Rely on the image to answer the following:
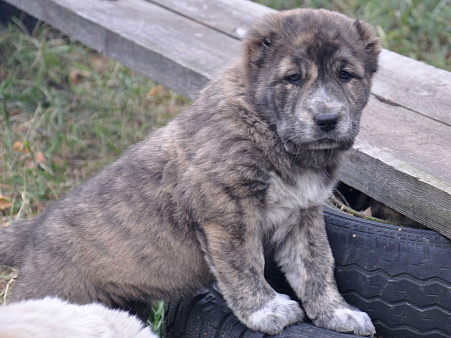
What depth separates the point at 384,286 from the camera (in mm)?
3172

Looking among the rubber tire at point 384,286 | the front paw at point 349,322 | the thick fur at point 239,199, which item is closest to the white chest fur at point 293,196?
the thick fur at point 239,199

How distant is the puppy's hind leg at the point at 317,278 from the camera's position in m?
3.23

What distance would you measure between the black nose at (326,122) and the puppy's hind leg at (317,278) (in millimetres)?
551

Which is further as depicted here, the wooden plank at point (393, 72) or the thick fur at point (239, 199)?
the wooden plank at point (393, 72)

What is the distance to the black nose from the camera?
2979mm

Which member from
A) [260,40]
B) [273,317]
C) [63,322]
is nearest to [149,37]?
[260,40]

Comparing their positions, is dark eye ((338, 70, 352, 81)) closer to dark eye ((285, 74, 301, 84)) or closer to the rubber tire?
dark eye ((285, 74, 301, 84))

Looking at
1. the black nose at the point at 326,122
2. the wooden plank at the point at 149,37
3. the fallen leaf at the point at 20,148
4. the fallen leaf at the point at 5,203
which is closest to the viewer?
the black nose at the point at 326,122

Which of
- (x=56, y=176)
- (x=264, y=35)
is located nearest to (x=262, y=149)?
(x=264, y=35)

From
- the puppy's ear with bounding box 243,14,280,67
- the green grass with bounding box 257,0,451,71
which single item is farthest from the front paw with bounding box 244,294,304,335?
the green grass with bounding box 257,0,451,71

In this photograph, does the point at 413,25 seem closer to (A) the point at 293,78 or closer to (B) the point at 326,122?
(A) the point at 293,78

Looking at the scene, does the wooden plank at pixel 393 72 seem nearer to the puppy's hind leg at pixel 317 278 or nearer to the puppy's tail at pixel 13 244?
the puppy's hind leg at pixel 317 278

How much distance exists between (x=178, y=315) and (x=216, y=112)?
113 cm

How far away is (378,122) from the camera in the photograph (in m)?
3.81
